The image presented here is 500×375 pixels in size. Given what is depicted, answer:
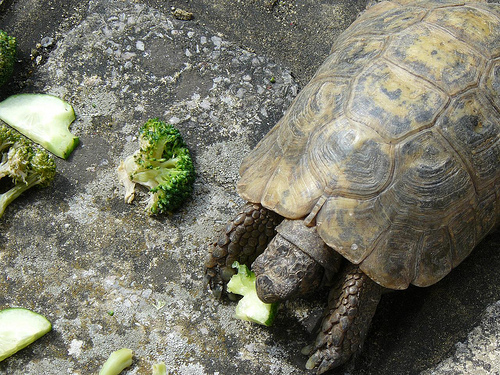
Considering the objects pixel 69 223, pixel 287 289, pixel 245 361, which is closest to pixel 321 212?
pixel 287 289

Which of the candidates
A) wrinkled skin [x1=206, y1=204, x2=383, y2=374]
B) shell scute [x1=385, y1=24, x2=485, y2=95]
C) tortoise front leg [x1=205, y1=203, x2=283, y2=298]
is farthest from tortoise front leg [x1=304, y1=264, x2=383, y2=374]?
shell scute [x1=385, y1=24, x2=485, y2=95]

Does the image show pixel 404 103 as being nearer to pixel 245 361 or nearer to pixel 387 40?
pixel 387 40

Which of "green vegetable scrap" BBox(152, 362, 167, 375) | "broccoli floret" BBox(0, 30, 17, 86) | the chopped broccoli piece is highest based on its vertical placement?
"broccoli floret" BBox(0, 30, 17, 86)

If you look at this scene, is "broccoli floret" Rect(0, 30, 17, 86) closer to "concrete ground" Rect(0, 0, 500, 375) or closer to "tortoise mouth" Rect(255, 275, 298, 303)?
"concrete ground" Rect(0, 0, 500, 375)

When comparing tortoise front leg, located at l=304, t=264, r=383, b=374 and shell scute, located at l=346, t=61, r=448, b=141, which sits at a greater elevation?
shell scute, located at l=346, t=61, r=448, b=141

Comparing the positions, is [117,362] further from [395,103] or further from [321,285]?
[395,103]
